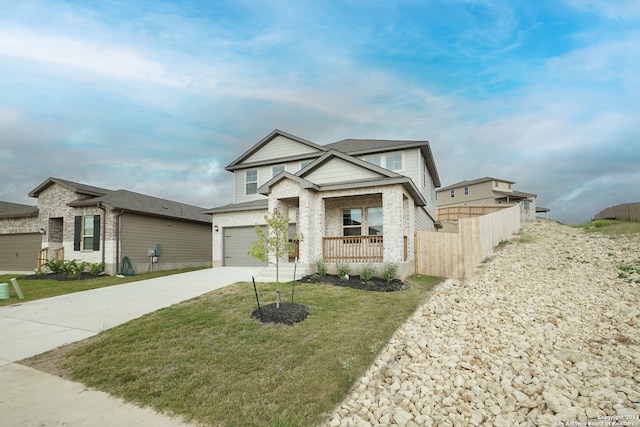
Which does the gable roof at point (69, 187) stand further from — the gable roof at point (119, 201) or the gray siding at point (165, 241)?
the gray siding at point (165, 241)

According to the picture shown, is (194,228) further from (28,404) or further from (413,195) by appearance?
(28,404)

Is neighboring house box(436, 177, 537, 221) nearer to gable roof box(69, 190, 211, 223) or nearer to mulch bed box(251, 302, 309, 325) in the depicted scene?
gable roof box(69, 190, 211, 223)

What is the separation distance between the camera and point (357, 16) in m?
9.45

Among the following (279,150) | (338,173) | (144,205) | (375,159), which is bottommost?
(144,205)

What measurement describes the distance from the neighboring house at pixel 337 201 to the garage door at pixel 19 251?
1068 cm

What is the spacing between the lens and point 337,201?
44.9ft

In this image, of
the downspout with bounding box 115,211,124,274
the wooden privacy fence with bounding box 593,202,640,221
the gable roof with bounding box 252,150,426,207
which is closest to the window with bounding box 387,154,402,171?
the gable roof with bounding box 252,150,426,207

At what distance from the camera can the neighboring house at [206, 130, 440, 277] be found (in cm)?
1140

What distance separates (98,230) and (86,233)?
1.12 m

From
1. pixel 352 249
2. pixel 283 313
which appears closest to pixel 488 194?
pixel 352 249

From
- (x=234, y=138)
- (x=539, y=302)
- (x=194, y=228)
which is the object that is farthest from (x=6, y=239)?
(x=539, y=302)

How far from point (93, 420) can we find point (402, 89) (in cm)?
1345

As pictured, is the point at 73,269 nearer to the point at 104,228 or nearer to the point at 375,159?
the point at 104,228

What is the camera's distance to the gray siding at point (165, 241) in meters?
15.2
